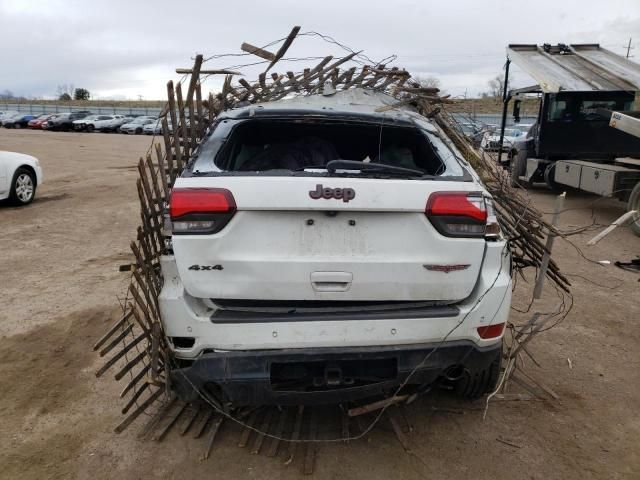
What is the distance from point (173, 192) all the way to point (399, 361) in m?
1.38

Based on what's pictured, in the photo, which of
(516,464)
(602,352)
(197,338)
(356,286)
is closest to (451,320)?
(356,286)

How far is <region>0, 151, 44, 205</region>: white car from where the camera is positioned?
33.0ft

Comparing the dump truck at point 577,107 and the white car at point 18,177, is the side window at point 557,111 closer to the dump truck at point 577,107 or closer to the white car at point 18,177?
the dump truck at point 577,107

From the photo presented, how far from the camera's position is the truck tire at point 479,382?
9.99 feet

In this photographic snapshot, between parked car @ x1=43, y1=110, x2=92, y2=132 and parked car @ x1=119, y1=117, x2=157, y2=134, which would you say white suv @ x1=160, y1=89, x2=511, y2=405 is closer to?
parked car @ x1=119, y1=117, x2=157, y2=134

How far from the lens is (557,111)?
40.1 ft

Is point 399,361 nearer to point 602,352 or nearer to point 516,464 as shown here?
point 516,464

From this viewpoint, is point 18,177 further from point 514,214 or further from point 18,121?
point 18,121

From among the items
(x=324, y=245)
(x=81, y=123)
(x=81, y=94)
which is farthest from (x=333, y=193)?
(x=81, y=94)

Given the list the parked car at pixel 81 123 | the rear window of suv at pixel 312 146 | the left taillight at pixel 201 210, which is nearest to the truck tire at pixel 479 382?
the rear window of suv at pixel 312 146

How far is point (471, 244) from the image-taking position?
2600 mm

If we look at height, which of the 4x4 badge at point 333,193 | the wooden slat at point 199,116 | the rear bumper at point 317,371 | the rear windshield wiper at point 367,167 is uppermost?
the wooden slat at point 199,116

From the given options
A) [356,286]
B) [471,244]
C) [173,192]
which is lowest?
[356,286]

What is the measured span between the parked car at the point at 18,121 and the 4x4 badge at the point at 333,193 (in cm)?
5384
